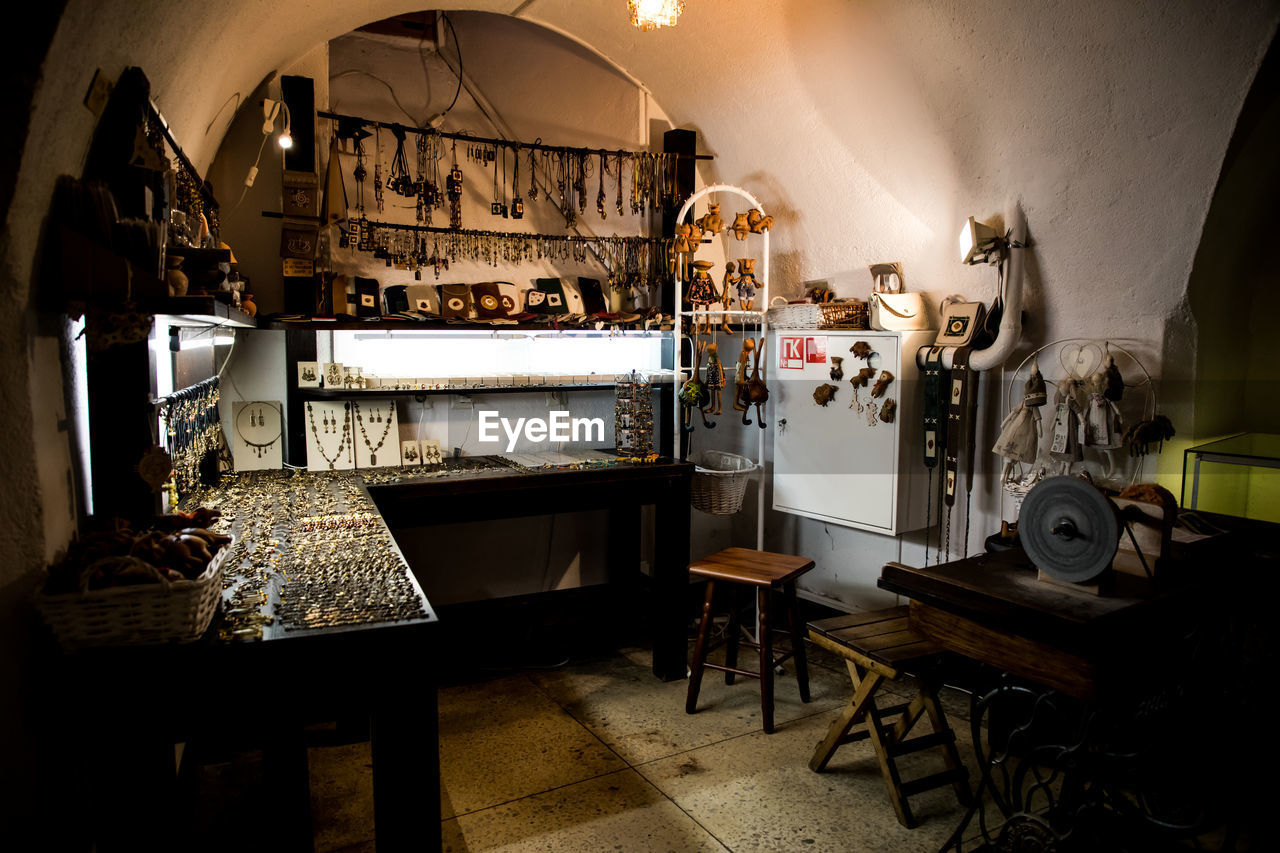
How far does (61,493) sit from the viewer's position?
189cm

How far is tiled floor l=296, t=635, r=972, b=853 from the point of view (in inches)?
112

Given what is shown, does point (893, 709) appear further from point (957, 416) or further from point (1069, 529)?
point (957, 416)

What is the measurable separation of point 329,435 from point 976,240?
3.17 m

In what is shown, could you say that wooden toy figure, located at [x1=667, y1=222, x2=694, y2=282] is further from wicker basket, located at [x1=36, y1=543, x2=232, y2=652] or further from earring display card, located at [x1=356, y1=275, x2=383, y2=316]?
wicker basket, located at [x1=36, y1=543, x2=232, y2=652]

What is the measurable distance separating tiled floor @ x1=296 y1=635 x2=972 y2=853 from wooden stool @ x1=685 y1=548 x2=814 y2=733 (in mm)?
158

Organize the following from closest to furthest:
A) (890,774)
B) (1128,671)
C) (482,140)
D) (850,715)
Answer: (1128,671), (890,774), (850,715), (482,140)

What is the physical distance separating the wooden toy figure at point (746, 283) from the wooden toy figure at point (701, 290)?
0.54 feet

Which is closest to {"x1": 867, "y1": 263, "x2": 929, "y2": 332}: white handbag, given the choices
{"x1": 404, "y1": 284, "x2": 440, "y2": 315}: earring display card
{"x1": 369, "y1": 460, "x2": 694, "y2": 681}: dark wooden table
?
{"x1": 369, "y1": 460, "x2": 694, "y2": 681}: dark wooden table

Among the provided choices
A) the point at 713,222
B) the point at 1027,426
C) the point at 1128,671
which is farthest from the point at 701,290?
the point at 1128,671

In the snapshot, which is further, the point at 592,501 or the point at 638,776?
the point at 592,501

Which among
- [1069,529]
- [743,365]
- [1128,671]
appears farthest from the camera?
[743,365]

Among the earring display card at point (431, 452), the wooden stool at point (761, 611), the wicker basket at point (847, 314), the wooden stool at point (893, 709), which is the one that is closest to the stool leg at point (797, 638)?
the wooden stool at point (761, 611)

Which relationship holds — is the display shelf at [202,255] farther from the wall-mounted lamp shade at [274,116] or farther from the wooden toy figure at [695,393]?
the wooden toy figure at [695,393]

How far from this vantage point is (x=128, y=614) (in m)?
1.71
